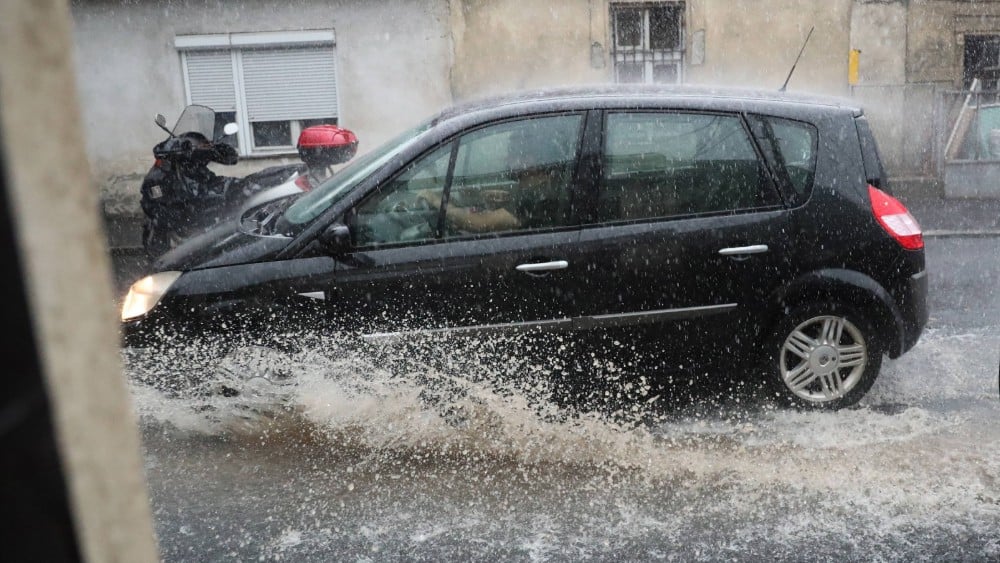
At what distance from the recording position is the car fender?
4160 millimetres

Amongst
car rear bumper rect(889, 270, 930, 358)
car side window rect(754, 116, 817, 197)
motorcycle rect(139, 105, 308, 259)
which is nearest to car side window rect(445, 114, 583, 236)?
Result: car side window rect(754, 116, 817, 197)

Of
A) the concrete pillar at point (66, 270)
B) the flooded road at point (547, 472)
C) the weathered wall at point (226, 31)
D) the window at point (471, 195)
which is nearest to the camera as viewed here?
the concrete pillar at point (66, 270)

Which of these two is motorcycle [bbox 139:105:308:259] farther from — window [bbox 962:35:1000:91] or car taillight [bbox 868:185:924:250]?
window [bbox 962:35:1000:91]

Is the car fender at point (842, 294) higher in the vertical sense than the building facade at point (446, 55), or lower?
lower

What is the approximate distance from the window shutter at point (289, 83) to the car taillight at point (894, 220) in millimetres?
9941

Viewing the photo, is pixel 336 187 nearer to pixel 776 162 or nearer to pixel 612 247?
pixel 612 247

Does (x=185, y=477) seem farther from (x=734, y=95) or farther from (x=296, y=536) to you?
(x=734, y=95)

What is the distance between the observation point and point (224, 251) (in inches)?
164

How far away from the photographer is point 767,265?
13.5ft

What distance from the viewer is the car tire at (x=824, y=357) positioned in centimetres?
423

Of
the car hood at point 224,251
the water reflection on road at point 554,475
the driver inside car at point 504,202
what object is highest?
the driver inside car at point 504,202

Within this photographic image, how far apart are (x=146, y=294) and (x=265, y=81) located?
948 cm

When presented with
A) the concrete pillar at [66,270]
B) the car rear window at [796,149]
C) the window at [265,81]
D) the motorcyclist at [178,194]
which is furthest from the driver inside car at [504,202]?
the window at [265,81]

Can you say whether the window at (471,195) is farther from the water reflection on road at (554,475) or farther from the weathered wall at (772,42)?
the weathered wall at (772,42)
